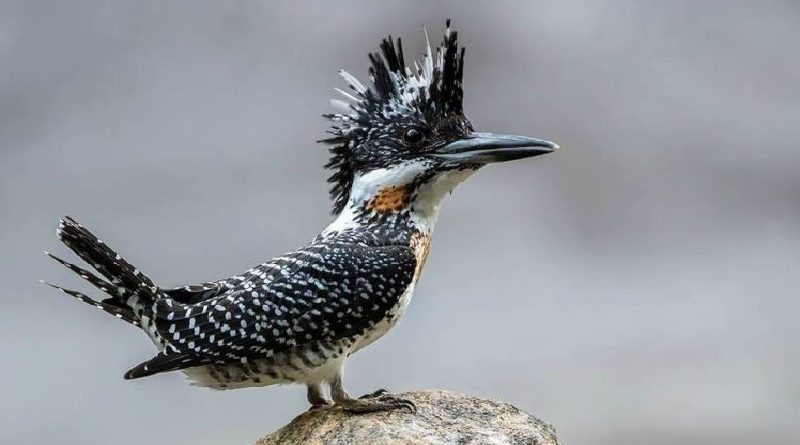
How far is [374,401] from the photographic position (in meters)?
4.42

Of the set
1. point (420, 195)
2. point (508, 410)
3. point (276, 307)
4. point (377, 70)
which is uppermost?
point (377, 70)

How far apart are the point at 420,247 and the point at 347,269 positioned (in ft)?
1.09

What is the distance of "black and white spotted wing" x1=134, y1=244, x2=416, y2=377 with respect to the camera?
409 centimetres

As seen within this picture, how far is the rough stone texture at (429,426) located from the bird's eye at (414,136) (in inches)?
41.0

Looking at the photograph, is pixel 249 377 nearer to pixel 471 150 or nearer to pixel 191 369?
pixel 191 369

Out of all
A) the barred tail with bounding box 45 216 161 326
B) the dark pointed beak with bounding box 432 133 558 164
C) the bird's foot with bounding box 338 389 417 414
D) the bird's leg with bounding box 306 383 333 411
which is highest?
the dark pointed beak with bounding box 432 133 558 164

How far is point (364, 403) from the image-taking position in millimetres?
4371

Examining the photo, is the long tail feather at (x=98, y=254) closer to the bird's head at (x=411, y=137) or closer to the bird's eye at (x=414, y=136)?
the bird's head at (x=411, y=137)

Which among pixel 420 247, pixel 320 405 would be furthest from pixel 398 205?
pixel 320 405

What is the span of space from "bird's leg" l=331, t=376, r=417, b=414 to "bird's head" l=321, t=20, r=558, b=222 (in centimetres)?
70

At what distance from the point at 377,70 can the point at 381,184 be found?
18.1 inches

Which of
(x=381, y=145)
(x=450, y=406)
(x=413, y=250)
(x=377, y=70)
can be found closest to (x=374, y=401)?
(x=450, y=406)

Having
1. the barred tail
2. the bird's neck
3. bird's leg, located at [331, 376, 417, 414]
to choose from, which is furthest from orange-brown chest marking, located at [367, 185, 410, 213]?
the barred tail

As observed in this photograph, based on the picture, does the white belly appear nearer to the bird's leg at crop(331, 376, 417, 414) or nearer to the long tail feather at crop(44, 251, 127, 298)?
the bird's leg at crop(331, 376, 417, 414)
